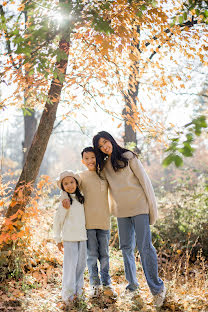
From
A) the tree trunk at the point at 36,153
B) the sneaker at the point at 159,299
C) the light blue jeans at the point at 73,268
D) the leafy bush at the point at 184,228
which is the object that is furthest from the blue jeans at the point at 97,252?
the leafy bush at the point at 184,228

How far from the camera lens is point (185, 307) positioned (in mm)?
3227

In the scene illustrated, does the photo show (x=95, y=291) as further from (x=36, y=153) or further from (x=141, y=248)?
(x=36, y=153)

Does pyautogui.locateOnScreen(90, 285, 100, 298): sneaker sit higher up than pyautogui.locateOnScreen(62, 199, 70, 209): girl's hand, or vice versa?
pyautogui.locateOnScreen(62, 199, 70, 209): girl's hand

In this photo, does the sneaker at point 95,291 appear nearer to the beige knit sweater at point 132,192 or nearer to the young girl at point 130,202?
the young girl at point 130,202

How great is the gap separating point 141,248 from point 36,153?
7.57 ft

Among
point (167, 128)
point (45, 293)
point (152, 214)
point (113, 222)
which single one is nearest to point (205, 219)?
point (113, 222)

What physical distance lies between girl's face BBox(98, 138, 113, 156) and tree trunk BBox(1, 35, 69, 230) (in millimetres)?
1247

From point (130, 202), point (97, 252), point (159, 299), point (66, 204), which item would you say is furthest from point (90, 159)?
point (159, 299)

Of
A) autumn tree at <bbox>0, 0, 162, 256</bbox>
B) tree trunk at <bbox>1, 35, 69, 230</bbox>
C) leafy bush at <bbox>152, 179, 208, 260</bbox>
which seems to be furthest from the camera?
leafy bush at <bbox>152, 179, 208, 260</bbox>

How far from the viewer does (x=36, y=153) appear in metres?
4.84

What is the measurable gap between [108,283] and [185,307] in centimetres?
95

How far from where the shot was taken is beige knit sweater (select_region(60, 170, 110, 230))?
369cm

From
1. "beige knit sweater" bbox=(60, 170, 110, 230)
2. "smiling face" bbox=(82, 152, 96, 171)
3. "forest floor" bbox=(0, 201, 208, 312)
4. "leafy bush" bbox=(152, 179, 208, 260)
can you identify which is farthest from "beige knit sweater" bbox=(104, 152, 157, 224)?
"leafy bush" bbox=(152, 179, 208, 260)

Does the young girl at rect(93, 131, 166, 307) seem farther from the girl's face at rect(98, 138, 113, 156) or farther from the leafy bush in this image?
the leafy bush
